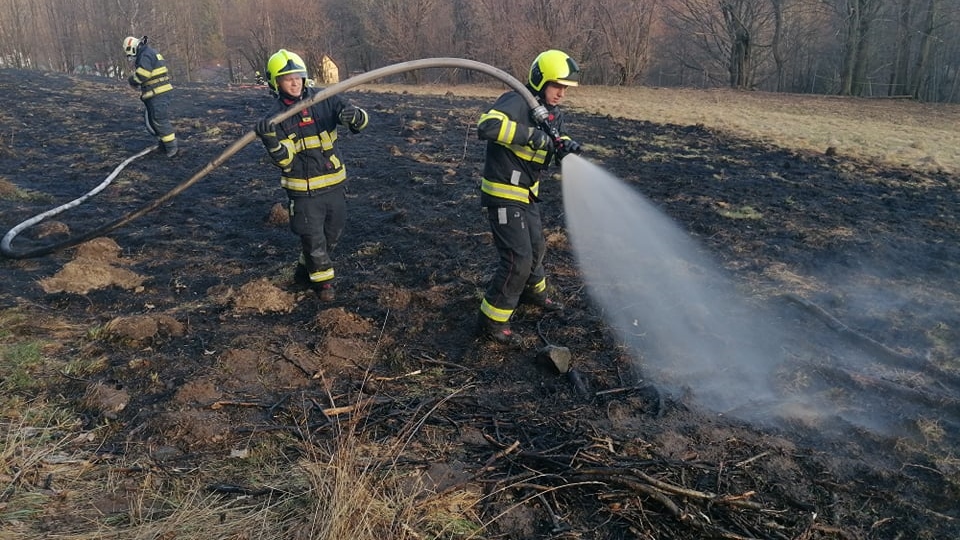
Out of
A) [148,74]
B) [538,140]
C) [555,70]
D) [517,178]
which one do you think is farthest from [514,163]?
[148,74]

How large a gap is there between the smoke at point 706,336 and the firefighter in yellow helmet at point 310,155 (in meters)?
2.09

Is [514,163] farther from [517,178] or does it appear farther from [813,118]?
[813,118]

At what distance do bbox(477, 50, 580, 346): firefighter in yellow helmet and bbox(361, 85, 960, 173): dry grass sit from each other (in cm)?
978

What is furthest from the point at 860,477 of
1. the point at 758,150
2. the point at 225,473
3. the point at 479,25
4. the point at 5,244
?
the point at 479,25

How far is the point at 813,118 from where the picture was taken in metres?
18.6

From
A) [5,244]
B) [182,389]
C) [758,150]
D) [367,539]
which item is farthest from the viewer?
[758,150]

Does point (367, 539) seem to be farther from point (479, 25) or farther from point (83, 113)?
point (479, 25)

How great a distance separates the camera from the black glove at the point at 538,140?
13.6ft

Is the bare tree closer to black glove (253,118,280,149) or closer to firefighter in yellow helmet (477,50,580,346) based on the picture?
firefighter in yellow helmet (477,50,580,346)

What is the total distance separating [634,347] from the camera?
14.8 ft

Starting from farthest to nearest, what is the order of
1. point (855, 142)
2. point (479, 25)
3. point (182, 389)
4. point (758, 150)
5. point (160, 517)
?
point (479, 25) → point (855, 142) → point (758, 150) → point (182, 389) → point (160, 517)

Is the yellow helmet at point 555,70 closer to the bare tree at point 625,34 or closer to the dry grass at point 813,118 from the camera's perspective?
the dry grass at point 813,118

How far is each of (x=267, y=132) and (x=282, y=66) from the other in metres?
0.55

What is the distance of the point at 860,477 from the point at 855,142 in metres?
12.7
